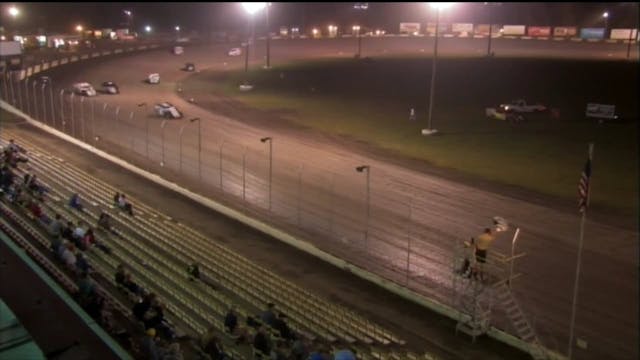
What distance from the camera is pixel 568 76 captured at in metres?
81.4

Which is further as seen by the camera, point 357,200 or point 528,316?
point 357,200

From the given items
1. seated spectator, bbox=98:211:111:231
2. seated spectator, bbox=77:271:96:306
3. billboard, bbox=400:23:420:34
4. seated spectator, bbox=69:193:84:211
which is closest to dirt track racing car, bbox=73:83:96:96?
seated spectator, bbox=69:193:84:211

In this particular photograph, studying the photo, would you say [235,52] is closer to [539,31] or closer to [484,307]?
[539,31]

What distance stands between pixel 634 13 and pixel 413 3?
2489 inches

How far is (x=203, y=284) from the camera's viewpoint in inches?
816

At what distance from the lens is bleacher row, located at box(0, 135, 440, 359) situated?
707 inches

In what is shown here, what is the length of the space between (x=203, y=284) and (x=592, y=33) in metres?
145

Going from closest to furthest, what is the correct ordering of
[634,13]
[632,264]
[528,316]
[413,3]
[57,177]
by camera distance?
[528,316], [632,264], [57,177], [634,13], [413,3]

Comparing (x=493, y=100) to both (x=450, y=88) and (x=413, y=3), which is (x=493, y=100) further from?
(x=413, y=3)

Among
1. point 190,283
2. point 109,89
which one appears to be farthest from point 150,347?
point 109,89

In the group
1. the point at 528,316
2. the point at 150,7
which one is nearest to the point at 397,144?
the point at 528,316

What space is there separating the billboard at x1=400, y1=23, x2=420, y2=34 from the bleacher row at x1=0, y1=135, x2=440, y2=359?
154154 mm

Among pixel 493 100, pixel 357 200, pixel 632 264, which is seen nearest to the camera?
pixel 632 264

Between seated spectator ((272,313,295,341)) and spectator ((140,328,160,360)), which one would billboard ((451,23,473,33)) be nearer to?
seated spectator ((272,313,295,341))
